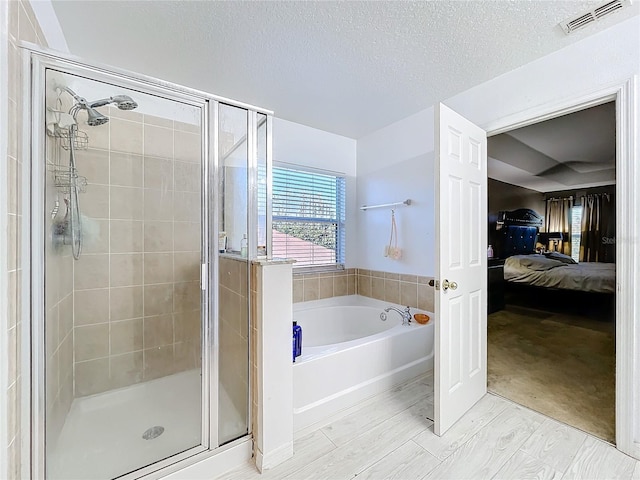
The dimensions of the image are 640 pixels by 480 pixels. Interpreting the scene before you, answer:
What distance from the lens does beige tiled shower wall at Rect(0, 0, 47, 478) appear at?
0.97 metres

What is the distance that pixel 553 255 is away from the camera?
4.39 m

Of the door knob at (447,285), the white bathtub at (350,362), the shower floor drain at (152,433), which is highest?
the door knob at (447,285)

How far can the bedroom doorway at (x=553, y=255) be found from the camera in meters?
2.63

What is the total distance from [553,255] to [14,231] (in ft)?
19.7

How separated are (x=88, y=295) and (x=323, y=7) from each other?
7.79 ft

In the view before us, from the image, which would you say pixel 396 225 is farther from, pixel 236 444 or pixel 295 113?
pixel 236 444

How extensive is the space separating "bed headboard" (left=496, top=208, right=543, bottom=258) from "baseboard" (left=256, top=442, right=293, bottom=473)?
4.31 meters

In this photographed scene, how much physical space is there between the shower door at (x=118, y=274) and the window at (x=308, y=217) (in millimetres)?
1173

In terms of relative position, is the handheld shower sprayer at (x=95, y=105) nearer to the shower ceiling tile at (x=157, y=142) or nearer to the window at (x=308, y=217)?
the shower ceiling tile at (x=157, y=142)

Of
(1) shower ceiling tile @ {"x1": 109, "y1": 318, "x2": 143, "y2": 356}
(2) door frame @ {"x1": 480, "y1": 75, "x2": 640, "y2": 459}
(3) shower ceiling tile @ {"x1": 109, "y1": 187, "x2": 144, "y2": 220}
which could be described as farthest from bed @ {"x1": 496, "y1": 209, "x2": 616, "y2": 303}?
(1) shower ceiling tile @ {"x1": 109, "y1": 318, "x2": 143, "y2": 356}

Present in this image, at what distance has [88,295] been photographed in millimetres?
1898

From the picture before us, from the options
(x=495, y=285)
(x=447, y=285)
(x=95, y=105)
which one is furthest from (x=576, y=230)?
(x=95, y=105)

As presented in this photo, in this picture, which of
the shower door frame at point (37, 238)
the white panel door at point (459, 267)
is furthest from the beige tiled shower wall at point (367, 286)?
the shower door frame at point (37, 238)

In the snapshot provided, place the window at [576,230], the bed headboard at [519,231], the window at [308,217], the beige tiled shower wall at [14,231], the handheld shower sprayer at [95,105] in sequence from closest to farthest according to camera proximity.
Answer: the beige tiled shower wall at [14,231]
the handheld shower sprayer at [95,105]
the window at [308,217]
the window at [576,230]
the bed headboard at [519,231]
